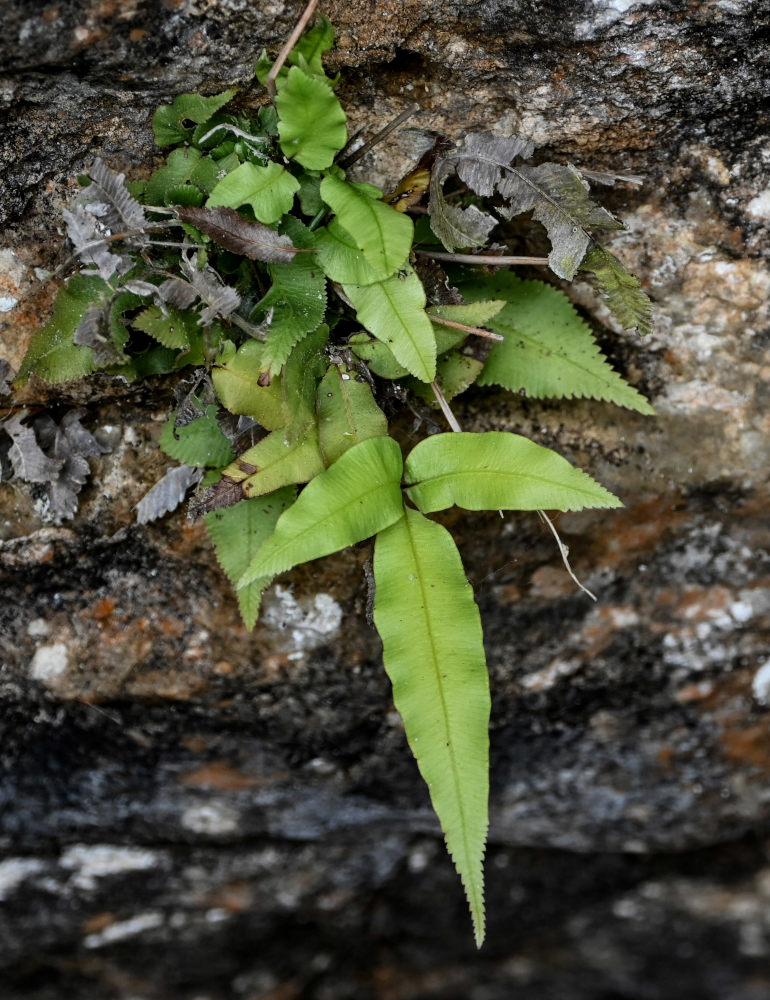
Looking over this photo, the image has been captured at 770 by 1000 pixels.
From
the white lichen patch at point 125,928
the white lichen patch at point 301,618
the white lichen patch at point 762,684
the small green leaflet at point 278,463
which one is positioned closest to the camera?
the small green leaflet at point 278,463

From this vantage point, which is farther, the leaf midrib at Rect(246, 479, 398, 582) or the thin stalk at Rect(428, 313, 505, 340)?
the thin stalk at Rect(428, 313, 505, 340)

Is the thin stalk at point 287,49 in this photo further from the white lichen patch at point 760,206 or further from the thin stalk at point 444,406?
the white lichen patch at point 760,206

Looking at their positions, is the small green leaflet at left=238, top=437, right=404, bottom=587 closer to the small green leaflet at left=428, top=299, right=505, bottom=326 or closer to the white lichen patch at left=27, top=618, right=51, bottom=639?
the small green leaflet at left=428, top=299, right=505, bottom=326

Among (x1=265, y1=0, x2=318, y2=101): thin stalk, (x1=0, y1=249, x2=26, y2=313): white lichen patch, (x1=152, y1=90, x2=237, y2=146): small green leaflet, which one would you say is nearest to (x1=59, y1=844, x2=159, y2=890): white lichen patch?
(x1=0, y1=249, x2=26, y2=313): white lichen patch

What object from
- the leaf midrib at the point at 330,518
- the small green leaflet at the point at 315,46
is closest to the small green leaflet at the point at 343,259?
the small green leaflet at the point at 315,46

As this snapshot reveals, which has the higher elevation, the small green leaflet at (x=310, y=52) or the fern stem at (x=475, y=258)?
the small green leaflet at (x=310, y=52)

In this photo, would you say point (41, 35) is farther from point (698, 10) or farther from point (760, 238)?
point (760, 238)
